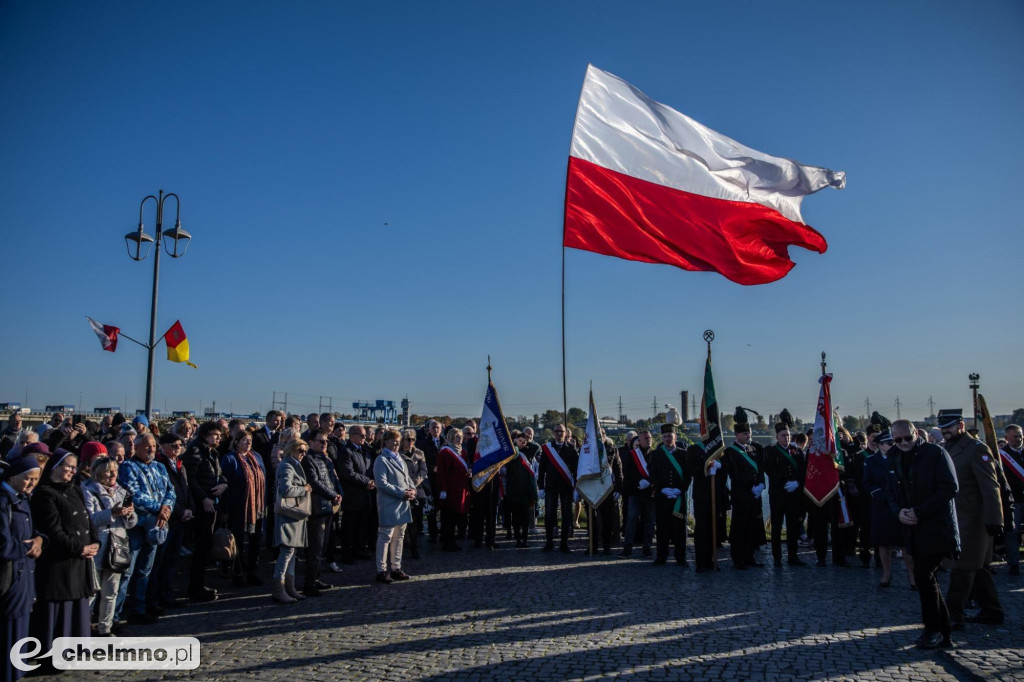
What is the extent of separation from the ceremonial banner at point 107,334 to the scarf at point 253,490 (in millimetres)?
9651

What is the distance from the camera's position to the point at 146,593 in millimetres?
8289

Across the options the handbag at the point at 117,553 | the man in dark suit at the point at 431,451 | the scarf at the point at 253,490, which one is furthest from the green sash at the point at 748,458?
the handbag at the point at 117,553

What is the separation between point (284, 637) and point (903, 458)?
22.8 feet

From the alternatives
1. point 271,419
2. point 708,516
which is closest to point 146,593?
point 271,419

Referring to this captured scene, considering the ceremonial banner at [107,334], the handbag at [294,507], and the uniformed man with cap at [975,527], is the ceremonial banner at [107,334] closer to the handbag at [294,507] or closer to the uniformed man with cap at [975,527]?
the handbag at [294,507]

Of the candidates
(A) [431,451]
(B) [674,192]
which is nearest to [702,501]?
(B) [674,192]

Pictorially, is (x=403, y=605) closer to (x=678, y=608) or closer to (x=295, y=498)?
(x=295, y=498)

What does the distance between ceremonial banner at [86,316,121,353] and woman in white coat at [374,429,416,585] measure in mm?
10644

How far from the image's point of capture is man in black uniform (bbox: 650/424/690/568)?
11.9 m

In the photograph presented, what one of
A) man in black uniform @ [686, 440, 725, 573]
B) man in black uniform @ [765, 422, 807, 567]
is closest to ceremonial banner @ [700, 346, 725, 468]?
man in black uniform @ [686, 440, 725, 573]

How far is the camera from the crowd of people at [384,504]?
6422 mm

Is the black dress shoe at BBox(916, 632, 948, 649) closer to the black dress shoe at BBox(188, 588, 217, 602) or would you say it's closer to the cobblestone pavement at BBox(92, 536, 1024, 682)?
the cobblestone pavement at BBox(92, 536, 1024, 682)

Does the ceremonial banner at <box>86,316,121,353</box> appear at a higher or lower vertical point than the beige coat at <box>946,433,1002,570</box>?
higher

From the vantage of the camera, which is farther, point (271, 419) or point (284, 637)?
point (271, 419)
